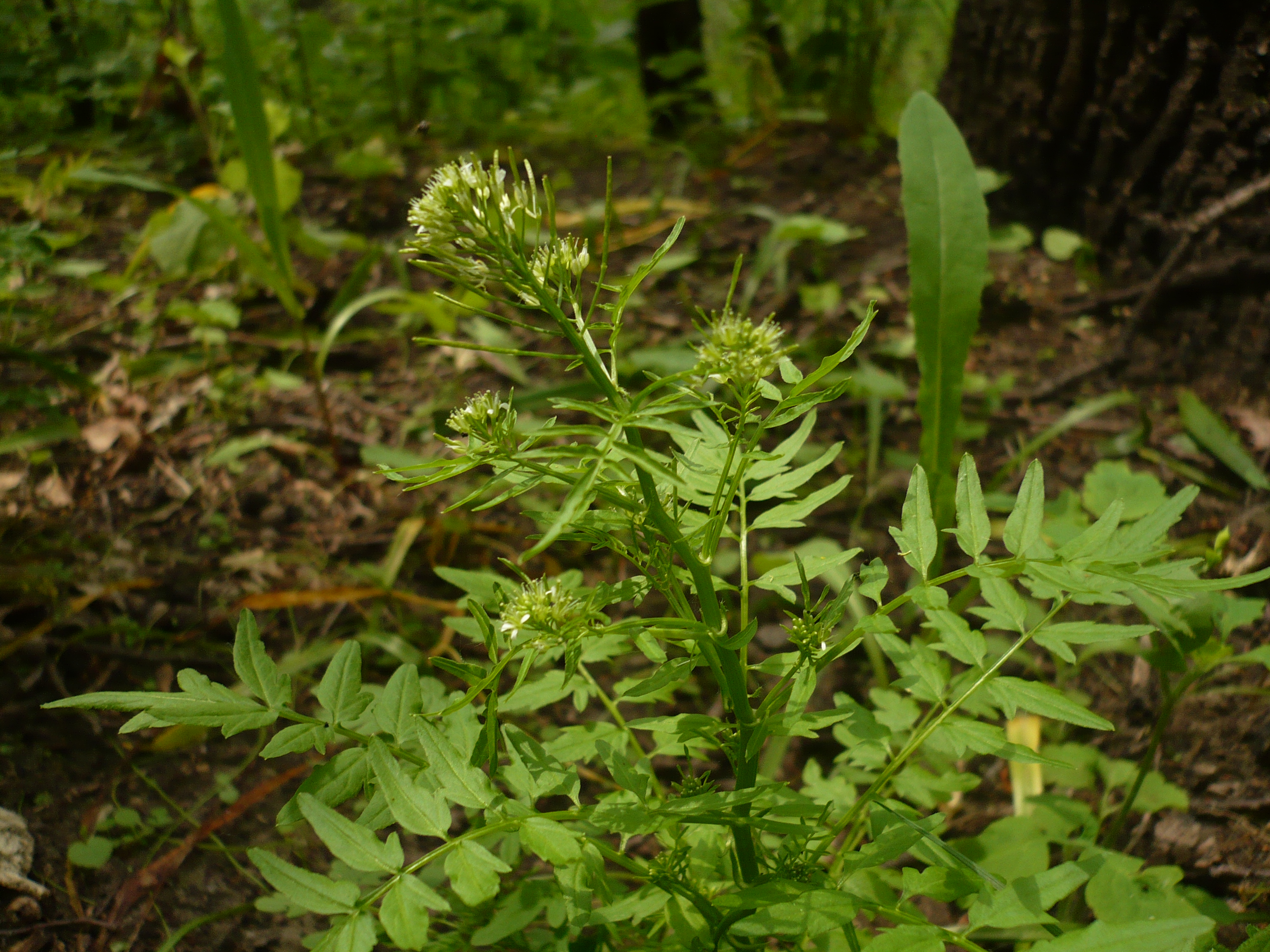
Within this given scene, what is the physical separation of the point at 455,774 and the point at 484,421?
1.23 feet

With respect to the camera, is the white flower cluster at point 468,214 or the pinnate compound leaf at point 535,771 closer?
the white flower cluster at point 468,214

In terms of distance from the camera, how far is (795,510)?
3.29ft

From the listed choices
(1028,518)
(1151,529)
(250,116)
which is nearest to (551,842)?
(1028,518)

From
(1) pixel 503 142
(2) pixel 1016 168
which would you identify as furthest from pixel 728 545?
→ (1) pixel 503 142

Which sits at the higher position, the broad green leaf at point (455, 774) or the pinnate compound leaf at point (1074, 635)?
the pinnate compound leaf at point (1074, 635)

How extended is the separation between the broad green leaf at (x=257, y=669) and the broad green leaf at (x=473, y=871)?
0.28m

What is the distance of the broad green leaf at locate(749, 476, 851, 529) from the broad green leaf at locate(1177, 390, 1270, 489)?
1374mm

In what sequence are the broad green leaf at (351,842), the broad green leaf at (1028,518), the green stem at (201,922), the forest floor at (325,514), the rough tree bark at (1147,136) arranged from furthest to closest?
1. the rough tree bark at (1147,136)
2. the forest floor at (325,514)
3. the green stem at (201,922)
4. the broad green leaf at (1028,518)
5. the broad green leaf at (351,842)

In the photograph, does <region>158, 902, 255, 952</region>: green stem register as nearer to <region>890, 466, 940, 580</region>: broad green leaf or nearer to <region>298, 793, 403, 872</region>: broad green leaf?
<region>298, 793, 403, 872</region>: broad green leaf

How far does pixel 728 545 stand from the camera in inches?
77.4

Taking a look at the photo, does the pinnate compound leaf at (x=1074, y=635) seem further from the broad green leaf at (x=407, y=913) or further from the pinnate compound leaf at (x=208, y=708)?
the pinnate compound leaf at (x=208, y=708)

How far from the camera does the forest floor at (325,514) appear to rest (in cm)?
142

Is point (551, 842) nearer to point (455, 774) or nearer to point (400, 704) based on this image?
point (455, 774)

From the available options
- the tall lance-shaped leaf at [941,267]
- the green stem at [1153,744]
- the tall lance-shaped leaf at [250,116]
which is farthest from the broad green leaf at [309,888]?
the tall lance-shaped leaf at [250,116]
